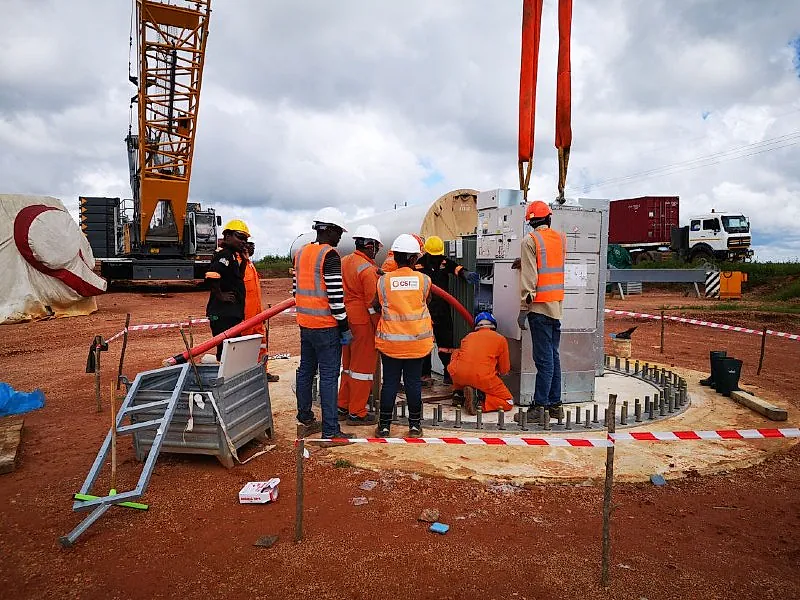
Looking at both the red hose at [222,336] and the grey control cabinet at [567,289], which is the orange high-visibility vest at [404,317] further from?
the grey control cabinet at [567,289]

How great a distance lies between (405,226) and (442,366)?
6.45 ft

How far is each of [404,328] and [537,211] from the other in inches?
71.4

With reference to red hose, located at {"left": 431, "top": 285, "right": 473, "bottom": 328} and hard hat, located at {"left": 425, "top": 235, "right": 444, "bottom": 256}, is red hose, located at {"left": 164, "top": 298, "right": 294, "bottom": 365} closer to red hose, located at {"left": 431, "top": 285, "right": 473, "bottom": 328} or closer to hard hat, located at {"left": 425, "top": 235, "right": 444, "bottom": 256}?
red hose, located at {"left": 431, "top": 285, "right": 473, "bottom": 328}

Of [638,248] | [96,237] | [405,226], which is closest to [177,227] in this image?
[96,237]

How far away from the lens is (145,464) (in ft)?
14.3

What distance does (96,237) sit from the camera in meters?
24.9

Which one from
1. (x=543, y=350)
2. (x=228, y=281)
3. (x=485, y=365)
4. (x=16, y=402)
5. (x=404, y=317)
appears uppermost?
(x=228, y=281)

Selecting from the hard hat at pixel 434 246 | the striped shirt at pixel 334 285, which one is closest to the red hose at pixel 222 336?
the striped shirt at pixel 334 285

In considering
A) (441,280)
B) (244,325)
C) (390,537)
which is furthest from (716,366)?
(244,325)

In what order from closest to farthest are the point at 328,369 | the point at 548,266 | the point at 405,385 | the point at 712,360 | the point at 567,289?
the point at 328,369 < the point at 405,385 < the point at 548,266 < the point at 567,289 < the point at 712,360

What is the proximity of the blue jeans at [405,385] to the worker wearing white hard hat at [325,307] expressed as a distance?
427 mm

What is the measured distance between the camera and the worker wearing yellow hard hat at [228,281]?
668 centimetres

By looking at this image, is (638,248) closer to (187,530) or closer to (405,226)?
(405,226)

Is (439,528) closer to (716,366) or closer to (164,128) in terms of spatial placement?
(716,366)
